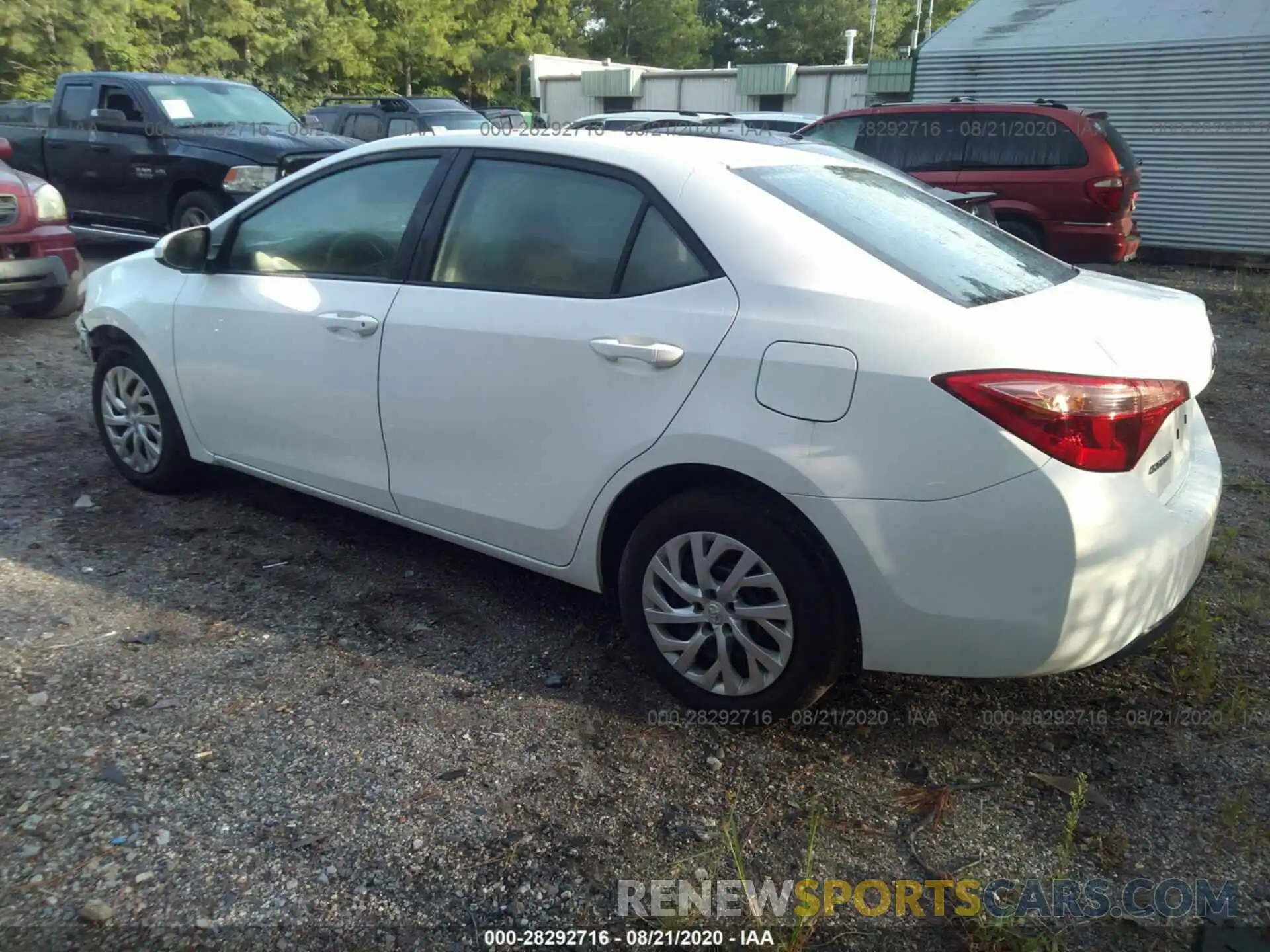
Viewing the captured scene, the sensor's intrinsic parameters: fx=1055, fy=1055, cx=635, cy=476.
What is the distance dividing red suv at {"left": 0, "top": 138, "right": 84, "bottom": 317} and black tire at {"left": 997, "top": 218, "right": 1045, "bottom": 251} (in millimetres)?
8441

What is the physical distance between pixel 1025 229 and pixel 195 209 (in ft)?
26.8

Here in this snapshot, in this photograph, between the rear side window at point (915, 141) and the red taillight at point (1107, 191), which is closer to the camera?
the red taillight at point (1107, 191)

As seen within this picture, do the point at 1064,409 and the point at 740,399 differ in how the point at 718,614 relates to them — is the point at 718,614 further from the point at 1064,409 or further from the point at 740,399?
the point at 1064,409

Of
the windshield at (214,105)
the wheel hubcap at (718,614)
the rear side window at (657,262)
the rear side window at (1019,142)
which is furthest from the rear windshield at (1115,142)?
the wheel hubcap at (718,614)

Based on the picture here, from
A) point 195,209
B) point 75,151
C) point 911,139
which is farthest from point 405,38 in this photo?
point 911,139

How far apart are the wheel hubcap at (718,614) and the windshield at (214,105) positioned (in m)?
9.19

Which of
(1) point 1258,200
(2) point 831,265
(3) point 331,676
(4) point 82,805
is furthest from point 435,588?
(1) point 1258,200

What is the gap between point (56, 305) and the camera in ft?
28.0

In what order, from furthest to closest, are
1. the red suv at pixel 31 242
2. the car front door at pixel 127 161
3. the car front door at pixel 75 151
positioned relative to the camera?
the car front door at pixel 75 151 < the car front door at pixel 127 161 < the red suv at pixel 31 242

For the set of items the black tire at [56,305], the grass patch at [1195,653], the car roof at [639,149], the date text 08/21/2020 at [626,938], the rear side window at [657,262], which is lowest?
the black tire at [56,305]

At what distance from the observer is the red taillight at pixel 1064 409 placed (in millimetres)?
2510

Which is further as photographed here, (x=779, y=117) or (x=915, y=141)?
(x=779, y=117)

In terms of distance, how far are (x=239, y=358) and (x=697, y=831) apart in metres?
2.59

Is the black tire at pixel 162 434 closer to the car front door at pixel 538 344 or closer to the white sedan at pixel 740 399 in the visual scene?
the white sedan at pixel 740 399
